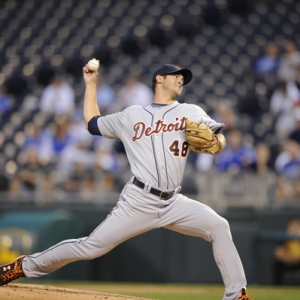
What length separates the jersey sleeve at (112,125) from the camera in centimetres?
457

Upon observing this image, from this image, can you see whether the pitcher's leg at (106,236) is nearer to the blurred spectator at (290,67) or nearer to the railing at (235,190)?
the railing at (235,190)

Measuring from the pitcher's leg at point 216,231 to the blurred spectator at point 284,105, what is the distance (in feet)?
17.5

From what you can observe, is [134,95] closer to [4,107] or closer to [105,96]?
[105,96]

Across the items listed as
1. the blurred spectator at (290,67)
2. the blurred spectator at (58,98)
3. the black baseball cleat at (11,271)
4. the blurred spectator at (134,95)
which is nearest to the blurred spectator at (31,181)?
the blurred spectator at (134,95)

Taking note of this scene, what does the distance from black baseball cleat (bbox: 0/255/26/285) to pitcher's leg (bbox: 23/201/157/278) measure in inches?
8.1

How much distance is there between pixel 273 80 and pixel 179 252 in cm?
418

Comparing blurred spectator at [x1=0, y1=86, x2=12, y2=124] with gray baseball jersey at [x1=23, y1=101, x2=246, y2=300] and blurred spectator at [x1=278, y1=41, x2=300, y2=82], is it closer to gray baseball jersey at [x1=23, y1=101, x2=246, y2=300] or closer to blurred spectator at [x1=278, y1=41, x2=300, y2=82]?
blurred spectator at [x1=278, y1=41, x2=300, y2=82]

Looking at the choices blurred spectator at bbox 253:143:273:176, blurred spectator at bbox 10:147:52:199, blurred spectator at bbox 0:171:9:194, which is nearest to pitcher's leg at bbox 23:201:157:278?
blurred spectator at bbox 10:147:52:199

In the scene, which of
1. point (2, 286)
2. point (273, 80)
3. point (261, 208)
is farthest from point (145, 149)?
point (273, 80)

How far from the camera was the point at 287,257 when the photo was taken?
823 centimetres

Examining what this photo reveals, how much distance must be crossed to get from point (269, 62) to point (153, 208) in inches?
299

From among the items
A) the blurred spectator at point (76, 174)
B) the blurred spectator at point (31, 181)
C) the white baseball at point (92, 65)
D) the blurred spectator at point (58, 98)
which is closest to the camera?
the white baseball at point (92, 65)

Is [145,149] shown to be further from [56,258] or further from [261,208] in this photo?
[261,208]

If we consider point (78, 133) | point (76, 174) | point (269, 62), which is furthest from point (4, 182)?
point (269, 62)
